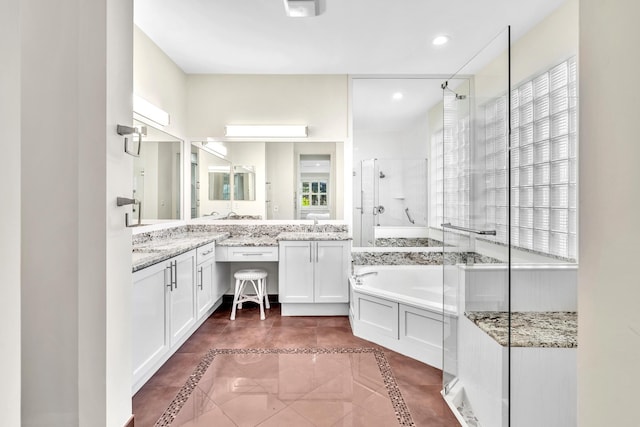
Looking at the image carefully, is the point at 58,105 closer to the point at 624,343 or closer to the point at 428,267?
the point at 624,343

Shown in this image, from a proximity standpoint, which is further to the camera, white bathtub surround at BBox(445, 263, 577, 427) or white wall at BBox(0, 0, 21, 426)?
white bathtub surround at BBox(445, 263, 577, 427)

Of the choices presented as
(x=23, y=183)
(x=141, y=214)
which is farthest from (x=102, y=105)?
(x=141, y=214)

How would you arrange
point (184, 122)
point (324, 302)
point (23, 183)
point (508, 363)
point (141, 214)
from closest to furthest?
point (23, 183)
point (508, 363)
point (141, 214)
point (324, 302)
point (184, 122)

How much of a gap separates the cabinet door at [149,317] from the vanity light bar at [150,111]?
136 centimetres

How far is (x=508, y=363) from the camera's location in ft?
4.77

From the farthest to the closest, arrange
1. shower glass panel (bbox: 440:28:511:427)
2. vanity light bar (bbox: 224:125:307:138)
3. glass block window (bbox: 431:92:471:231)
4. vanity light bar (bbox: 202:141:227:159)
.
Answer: vanity light bar (bbox: 202:141:227:159) < vanity light bar (bbox: 224:125:307:138) < glass block window (bbox: 431:92:471:231) < shower glass panel (bbox: 440:28:511:427)

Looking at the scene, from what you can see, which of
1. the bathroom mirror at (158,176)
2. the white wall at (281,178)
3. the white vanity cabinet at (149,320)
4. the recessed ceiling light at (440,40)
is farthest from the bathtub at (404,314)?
the recessed ceiling light at (440,40)

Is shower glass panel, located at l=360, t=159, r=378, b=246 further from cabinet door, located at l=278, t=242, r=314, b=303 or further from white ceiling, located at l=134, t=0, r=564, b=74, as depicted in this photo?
white ceiling, located at l=134, t=0, r=564, b=74

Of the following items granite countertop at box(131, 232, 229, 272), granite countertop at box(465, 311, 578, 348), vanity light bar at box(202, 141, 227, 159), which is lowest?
granite countertop at box(465, 311, 578, 348)

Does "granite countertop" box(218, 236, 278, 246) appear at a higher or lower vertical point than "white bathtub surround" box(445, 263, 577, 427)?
higher

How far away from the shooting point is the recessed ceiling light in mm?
2852

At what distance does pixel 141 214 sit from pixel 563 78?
3427 millimetres

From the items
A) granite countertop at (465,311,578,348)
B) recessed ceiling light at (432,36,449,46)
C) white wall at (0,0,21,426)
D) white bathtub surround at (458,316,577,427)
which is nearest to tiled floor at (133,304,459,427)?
white bathtub surround at (458,316,577,427)

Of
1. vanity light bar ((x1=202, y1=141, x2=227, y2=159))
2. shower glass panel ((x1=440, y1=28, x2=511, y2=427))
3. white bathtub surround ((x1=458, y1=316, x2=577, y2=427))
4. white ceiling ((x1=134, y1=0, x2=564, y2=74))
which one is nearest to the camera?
white bathtub surround ((x1=458, y1=316, x2=577, y2=427))
